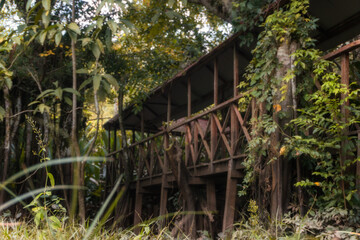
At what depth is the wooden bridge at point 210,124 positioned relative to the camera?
5.71m

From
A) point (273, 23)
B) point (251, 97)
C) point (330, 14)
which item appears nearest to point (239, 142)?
point (251, 97)

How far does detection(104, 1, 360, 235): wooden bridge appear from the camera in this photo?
571 cm

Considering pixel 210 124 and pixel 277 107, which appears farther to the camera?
pixel 210 124

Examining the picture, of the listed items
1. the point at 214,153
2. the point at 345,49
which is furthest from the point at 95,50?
the point at 345,49

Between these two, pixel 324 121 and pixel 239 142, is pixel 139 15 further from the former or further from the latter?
pixel 324 121

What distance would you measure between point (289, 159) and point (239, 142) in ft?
4.15

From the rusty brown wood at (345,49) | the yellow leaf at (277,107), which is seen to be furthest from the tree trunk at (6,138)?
the rusty brown wood at (345,49)

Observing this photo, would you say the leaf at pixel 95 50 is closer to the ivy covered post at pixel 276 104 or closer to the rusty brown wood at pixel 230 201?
the ivy covered post at pixel 276 104

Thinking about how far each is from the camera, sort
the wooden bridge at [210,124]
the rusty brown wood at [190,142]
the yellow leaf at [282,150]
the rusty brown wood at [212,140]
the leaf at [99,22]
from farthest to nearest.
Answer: the rusty brown wood at [190,142]
the rusty brown wood at [212,140]
the wooden bridge at [210,124]
the leaf at [99,22]
the yellow leaf at [282,150]

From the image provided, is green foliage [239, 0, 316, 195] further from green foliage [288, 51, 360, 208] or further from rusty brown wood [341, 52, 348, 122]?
rusty brown wood [341, 52, 348, 122]

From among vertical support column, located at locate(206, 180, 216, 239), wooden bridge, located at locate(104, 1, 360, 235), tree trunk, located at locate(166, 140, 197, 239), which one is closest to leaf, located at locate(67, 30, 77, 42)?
wooden bridge, located at locate(104, 1, 360, 235)

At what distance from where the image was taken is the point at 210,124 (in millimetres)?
6684

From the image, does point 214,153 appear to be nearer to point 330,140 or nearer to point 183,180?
point 183,180

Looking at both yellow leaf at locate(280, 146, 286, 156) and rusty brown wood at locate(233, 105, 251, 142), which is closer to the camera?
yellow leaf at locate(280, 146, 286, 156)
